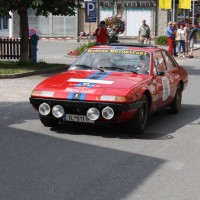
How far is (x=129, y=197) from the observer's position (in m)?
5.59

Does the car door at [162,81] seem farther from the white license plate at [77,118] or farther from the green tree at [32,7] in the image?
the green tree at [32,7]

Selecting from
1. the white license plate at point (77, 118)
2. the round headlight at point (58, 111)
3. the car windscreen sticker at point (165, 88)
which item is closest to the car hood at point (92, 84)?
the round headlight at point (58, 111)

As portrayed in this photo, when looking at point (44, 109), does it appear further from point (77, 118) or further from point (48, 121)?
point (77, 118)

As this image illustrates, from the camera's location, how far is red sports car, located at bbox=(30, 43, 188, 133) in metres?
8.30

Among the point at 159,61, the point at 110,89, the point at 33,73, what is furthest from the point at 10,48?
the point at 110,89

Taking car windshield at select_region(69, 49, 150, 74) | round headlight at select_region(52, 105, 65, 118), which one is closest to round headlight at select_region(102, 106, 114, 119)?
round headlight at select_region(52, 105, 65, 118)

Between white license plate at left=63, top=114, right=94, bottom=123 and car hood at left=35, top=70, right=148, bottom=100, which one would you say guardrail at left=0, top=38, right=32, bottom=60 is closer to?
car hood at left=35, top=70, right=148, bottom=100

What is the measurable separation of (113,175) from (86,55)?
4.06 meters

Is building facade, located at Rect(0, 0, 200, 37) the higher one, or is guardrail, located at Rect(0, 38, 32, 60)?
building facade, located at Rect(0, 0, 200, 37)

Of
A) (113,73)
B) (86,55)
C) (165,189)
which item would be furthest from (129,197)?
(86,55)

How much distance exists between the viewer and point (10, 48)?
2111 centimetres

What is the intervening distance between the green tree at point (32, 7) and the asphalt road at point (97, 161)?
771 centimetres

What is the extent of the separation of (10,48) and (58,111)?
13090mm

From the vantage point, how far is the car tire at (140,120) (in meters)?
8.57
